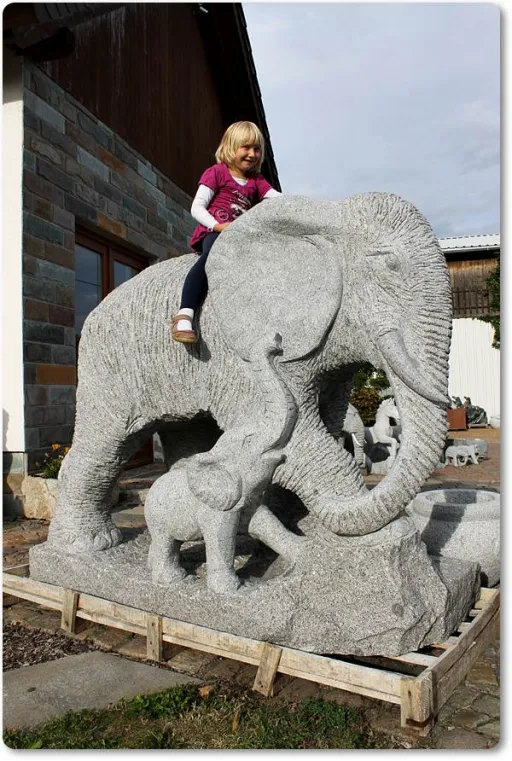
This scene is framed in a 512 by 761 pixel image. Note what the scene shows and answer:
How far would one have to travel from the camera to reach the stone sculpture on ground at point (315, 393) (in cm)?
211

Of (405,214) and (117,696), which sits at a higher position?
(405,214)

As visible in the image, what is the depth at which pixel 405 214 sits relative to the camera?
214 centimetres

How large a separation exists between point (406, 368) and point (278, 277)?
0.64 metres

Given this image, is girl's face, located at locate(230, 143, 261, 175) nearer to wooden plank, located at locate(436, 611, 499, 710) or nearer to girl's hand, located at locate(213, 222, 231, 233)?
girl's hand, located at locate(213, 222, 231, 233)

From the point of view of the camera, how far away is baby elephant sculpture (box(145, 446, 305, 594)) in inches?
89.4

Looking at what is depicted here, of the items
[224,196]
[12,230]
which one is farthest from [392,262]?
[12,230]

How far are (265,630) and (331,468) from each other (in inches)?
24.8

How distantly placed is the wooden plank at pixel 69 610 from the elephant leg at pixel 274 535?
905 mm

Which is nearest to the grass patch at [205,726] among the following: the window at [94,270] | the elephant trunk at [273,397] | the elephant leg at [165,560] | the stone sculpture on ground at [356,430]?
the elephant leg at [165,560]

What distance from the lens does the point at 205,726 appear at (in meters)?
1.89

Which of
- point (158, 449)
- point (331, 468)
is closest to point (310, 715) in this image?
point (331, 468)

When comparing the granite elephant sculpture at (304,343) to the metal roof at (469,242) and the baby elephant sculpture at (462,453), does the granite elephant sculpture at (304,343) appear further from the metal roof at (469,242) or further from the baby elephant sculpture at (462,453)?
the metal roof at (469,242)

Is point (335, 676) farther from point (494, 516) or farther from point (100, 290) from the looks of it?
point (100, 290)

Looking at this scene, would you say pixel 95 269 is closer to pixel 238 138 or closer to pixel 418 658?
pixel 238 138
